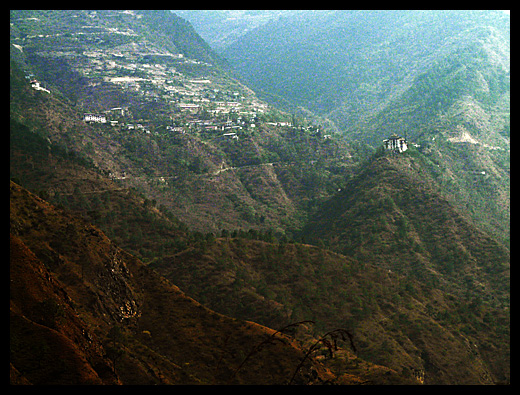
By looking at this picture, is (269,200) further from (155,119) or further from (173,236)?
(173,236)

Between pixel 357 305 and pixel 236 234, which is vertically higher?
pixel 236 234

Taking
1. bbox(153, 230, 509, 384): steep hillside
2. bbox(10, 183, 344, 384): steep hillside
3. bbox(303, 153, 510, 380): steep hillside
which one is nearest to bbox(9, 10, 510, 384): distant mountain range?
bbox(10, 183, 344, 384): steep hillside

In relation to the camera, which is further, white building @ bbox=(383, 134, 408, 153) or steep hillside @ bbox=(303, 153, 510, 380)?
white building @ bbox=(383, 134, 408, 153)

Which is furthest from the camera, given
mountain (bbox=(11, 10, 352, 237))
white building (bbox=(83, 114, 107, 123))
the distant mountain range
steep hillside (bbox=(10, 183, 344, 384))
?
white building (bbox=(83, 114, 107, 123))

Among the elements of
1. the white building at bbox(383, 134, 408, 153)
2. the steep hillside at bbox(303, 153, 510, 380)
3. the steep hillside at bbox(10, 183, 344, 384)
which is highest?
the steep hillside at bbox(10, 183, 344, 384)

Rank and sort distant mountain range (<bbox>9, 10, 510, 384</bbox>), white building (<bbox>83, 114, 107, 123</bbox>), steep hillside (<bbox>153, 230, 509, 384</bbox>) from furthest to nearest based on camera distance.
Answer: white building (<bbox>83, 114, 107, 123</bbox>)
steep hillside (<bbox>153, 230, 509, 384</bbox>)
distant mountain range (<bbox>9, 10, 510, 384</bbox>)

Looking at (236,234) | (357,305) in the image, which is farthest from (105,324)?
(236,234)

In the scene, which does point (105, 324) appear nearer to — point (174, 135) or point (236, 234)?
point (236, 234)

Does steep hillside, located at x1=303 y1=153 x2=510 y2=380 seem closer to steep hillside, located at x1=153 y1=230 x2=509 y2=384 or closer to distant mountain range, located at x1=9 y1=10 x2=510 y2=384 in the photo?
distant mountain range, located at x1=9 y1=10 x2=510 y2=384

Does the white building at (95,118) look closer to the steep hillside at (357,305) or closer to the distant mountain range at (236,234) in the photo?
the distant mountain range at (236,234)

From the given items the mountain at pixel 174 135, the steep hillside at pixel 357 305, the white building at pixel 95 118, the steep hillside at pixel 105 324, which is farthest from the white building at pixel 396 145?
the steep hillside at pixel 105 324
